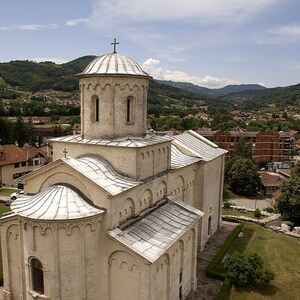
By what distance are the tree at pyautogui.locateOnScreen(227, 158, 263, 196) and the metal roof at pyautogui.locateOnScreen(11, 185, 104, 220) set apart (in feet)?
142

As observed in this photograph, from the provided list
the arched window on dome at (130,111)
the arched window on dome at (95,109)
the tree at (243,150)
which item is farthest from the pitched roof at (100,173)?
the tree at (243,150)

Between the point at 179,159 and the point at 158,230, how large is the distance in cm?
861

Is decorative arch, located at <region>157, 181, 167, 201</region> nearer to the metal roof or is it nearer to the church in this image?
the church

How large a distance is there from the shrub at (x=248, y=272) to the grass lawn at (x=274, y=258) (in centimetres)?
57

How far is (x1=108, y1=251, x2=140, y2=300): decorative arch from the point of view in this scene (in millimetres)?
15273

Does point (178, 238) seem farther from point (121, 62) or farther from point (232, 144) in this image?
point (232, 144)

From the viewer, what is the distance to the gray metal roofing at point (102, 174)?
51.7 ft

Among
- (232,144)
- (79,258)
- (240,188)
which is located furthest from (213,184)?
(232,144)

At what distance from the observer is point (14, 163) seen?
162 feet

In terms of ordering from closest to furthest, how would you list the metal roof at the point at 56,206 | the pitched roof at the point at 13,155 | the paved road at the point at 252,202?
the metal roof at the point at 56,206 < the pitched roof at the point at 13,155 < the paved road at the point at 252,202

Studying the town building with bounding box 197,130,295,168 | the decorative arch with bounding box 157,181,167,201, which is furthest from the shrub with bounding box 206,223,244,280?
the town building with bounding box 197,130,295,168

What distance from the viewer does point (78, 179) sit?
634 inches

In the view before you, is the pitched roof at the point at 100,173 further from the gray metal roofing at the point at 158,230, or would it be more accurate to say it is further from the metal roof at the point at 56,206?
the gray metal roofing at the point at 158,230

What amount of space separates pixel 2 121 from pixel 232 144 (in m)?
53.7
